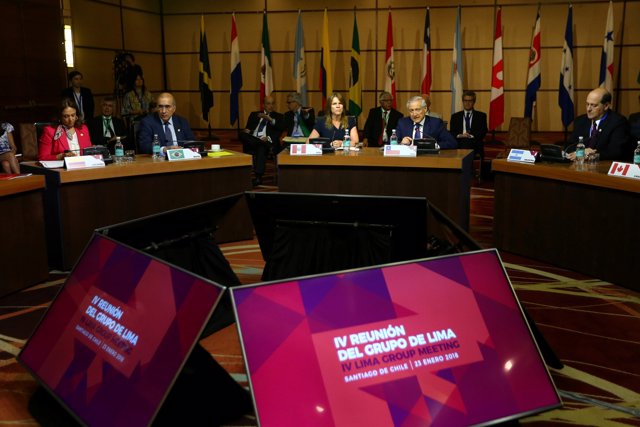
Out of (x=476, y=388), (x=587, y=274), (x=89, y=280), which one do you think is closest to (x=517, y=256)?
(x=587, y=274)

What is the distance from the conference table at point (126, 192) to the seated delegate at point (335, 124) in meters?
0.98

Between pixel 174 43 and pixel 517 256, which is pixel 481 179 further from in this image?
pixel 174 43

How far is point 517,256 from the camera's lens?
5301 millimetres

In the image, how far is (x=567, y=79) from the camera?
10.4 metres

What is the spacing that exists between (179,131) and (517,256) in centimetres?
313

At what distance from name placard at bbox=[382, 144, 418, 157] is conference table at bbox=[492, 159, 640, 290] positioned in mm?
670

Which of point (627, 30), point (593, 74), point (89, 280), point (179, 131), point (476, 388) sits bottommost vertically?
point (476, 388)

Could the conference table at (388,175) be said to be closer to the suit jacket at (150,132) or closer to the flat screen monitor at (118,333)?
the suit jacket at (150,132)

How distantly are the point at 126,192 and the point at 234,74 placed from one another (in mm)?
7034

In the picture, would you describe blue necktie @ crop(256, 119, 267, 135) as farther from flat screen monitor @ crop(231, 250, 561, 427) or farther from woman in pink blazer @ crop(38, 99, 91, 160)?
flat screen monitor @ crop(231, 250, 561, 427)

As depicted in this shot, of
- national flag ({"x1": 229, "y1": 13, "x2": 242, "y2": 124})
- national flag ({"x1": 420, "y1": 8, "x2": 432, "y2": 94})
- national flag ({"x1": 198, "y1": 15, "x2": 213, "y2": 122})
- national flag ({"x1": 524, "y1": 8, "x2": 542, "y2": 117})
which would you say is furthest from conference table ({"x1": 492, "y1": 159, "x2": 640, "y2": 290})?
national flag ({"x1": 198, "y1": 15, "x2": 213, "y2": 122})

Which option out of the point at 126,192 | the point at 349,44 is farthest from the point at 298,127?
the point at 349,44

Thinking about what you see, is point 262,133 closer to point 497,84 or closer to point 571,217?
point 497,84

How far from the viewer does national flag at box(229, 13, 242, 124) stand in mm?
11691
